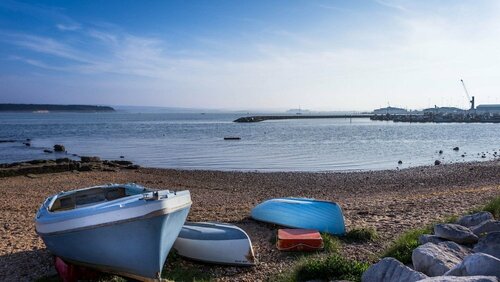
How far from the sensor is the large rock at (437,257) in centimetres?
528

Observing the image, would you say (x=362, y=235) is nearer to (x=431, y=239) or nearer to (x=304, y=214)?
(x=304, y=214)

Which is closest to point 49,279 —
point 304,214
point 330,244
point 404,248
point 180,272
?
point 180,272

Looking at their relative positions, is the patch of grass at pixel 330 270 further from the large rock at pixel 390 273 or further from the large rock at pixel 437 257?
the large rock at pixel 437 257

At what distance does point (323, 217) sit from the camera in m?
9.87

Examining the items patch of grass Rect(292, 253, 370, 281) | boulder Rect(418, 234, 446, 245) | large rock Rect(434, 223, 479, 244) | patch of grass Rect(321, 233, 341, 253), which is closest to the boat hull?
patch of grass Rect(292, 253, 370, 281)

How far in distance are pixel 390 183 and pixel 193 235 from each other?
14284 mm

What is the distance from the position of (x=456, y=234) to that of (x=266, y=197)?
10.5m

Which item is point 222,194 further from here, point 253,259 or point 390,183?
point 253,259

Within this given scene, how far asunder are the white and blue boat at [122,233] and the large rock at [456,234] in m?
4.23

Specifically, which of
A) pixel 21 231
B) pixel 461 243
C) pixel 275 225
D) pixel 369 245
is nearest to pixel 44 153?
pixel 21 231

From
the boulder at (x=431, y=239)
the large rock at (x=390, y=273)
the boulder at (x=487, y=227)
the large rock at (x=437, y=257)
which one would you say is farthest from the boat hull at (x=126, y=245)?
the boulder at (x=487, y=227)

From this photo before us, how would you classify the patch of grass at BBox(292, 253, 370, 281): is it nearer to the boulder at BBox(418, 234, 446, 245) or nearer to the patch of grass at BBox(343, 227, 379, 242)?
the boulder at BBox(418, 234, 446, 245)

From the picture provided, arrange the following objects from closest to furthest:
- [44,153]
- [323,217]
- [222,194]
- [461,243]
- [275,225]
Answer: [461,243]
[323,217]
[275,225]
[222,194]
[44,153]

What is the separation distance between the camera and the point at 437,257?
5.43 meters
